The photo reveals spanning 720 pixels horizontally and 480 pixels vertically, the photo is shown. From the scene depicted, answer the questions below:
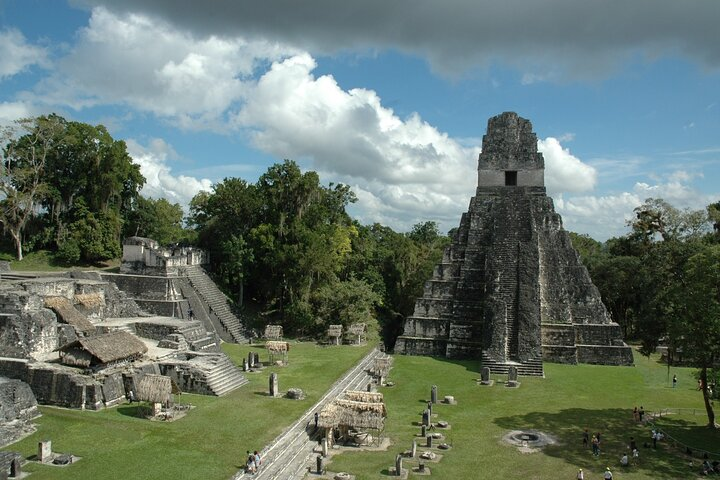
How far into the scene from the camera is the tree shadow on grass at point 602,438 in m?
17.2

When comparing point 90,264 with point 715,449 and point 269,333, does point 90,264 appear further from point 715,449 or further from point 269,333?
point 715,449

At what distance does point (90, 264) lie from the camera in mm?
42562

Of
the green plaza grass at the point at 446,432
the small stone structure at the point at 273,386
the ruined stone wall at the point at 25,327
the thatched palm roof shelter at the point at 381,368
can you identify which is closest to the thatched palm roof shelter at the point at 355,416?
the green plaza grass at the point at 446,432

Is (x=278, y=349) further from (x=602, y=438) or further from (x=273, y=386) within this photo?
(x=602, y=438)

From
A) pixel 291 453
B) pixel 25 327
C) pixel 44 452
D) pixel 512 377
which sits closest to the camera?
pixel 44 452

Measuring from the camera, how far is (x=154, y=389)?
20.6 metres

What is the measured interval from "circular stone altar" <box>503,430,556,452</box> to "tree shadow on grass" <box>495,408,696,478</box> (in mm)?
281

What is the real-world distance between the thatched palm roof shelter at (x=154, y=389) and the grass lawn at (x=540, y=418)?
7.09m

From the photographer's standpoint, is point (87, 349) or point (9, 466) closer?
point (9, 466)

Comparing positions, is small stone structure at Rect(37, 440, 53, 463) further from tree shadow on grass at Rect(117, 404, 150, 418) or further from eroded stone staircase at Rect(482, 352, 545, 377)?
eroded stone staircase at Rect(482, 352, 545, 377)

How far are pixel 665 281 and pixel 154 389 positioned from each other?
36.3 m

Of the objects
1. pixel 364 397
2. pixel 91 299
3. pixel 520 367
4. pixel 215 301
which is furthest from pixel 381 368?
pixel 91 299

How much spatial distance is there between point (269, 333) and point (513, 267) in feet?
51.9

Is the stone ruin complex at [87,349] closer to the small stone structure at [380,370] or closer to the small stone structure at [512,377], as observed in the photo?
the small stone structure at [380,370]
